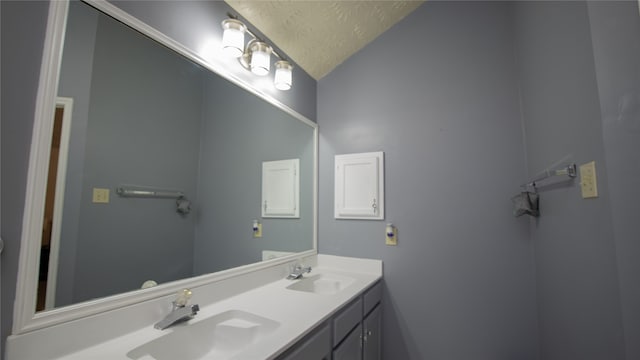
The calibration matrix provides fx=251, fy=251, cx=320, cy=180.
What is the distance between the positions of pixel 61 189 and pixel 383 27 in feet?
7.12

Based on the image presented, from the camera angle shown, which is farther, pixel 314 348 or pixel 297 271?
pixel 297 271

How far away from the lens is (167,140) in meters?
1.18

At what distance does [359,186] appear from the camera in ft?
6.55

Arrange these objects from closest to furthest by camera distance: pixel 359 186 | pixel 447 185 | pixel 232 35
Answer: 1. pixel 232 35
2. pixel 447 185
3. pixel 359 186

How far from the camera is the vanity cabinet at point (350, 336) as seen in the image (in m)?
0.99

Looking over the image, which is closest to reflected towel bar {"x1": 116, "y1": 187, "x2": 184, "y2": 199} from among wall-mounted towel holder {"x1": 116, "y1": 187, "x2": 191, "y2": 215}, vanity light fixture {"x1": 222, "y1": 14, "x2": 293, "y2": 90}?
wall-mounted towel holder {"x1": 116, "y1": 187, "x2": 191, "y2": 215}

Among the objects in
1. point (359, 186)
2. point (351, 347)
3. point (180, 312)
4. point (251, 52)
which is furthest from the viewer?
point (359, 186)

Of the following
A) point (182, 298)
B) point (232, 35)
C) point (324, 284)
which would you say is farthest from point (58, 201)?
point (324, 284)

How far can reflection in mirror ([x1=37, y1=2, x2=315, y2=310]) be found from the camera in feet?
2.67

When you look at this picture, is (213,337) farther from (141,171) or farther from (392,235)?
(392,235)

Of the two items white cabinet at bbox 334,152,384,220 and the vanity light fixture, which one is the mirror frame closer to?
the vanity light fixture

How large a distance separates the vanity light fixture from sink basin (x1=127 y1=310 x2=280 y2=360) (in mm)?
1275

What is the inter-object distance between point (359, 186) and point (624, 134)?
55.9 inches

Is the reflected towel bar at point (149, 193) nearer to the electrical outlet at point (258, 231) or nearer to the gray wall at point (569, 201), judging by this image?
the electrical outlet at point (258, 231)
